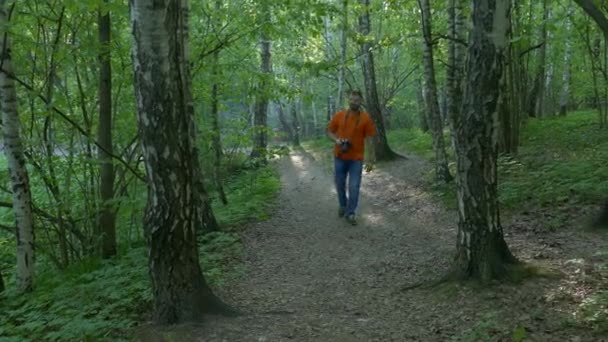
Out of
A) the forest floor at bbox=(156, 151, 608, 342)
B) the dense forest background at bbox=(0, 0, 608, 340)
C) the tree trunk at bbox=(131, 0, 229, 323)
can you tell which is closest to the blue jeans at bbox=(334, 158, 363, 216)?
the forest floor at bbox=(156, 151, 608, 342)

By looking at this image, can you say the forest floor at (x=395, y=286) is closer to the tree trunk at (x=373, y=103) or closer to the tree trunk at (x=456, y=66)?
the tree trunk at (x=456, y=66)

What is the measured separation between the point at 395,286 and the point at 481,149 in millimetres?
1828

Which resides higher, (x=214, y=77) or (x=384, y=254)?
(x=214, y=77)

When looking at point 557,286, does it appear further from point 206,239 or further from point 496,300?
point 206,239

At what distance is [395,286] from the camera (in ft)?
18.2

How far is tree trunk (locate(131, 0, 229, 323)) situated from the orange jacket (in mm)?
4403

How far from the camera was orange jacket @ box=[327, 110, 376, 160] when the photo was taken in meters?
8.40

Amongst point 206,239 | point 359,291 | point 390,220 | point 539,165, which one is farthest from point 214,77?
point 539,165

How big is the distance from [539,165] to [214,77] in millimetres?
6702

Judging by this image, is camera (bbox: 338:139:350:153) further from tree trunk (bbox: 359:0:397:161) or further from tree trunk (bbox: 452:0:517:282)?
tree trunk (bbox: 359:0:397:161)

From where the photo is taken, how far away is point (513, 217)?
7473 millimetres

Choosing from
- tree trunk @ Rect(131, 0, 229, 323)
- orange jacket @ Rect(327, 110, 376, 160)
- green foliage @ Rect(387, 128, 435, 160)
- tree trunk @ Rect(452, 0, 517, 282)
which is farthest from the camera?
green foliage @ Rect(387, 128, 435, 160)

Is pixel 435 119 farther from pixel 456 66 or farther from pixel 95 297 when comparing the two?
pixel 95 297

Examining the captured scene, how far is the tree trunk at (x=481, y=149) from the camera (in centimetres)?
→ 457
